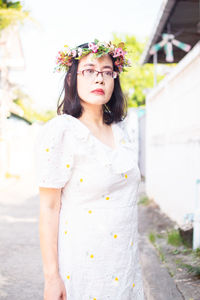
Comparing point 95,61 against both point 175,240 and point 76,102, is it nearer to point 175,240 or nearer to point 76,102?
point 76,102

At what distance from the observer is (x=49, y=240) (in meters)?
1.41

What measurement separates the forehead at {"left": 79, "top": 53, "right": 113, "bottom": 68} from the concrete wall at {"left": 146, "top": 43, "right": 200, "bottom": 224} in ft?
9.25

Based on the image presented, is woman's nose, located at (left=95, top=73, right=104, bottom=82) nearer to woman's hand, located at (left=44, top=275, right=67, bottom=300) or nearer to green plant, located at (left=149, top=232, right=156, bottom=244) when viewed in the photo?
woman's hand, located at (left=44, top=275, right=67, bottom=300)

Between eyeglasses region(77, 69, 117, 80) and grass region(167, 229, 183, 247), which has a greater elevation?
eyeglasses region(77, 69, 117, 80)

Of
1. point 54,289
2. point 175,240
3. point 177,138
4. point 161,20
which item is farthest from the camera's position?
point 161,20

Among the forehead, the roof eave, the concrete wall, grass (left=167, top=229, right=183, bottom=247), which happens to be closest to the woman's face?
the forehead

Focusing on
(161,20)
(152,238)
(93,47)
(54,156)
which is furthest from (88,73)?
(161,20)

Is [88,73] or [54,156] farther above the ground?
[88,73]

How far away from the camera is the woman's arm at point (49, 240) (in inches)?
55.0

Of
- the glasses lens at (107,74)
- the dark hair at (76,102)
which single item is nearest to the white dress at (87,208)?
the dark hair at (76,102)

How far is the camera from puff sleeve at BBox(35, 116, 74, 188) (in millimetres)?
1385

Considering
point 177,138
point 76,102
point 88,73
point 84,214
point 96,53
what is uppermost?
point 177,138

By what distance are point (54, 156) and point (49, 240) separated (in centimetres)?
36

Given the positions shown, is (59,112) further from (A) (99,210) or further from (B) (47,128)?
(A) (99,210)
